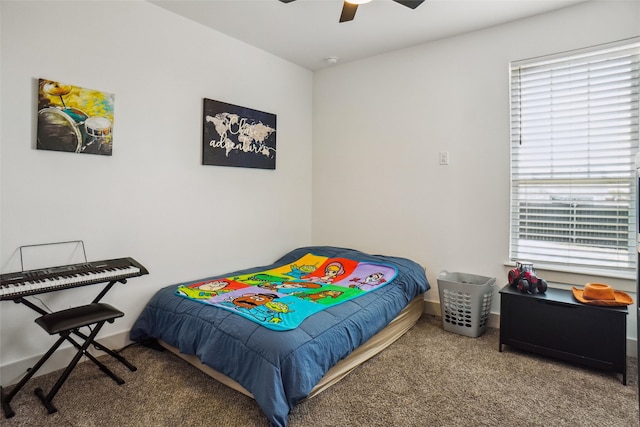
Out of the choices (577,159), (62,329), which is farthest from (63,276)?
(577,159)

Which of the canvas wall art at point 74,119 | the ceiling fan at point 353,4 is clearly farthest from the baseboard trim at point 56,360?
the ceiling fan at point 353,4

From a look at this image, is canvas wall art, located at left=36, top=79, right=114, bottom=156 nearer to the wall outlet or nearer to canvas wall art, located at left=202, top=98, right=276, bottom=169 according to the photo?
canvas wall art, located at left=202, top=98, right=276, bottom=169

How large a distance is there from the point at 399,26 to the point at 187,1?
1698 millimetres

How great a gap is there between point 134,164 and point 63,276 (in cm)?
94

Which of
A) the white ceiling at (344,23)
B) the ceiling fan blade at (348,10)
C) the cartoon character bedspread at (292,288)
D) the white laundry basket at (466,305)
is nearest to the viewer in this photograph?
the cartoon character bedspread at (292,288)

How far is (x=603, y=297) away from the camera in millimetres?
2225

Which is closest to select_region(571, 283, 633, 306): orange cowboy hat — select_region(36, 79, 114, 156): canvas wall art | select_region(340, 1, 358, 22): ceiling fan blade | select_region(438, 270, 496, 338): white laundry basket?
select_region(438, 270, 496, 338): white laundry basket

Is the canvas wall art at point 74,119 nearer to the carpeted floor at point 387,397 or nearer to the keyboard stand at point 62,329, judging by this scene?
the keyboard stand at point 62,329

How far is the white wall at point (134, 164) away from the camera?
209 cm

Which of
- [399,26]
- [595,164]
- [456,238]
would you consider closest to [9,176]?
[399,26]

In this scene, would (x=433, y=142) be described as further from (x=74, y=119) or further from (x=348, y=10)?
(x=74, y=119)

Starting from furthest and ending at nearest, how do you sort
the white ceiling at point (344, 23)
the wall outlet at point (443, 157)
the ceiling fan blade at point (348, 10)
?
1. the wall outlet at point (443, 157)
2. the white ceiling at point (344, 23)
3. the ceiling fan blade at point (348, 10)

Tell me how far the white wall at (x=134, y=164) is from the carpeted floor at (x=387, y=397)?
1.63 ft

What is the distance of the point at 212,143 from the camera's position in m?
3.08
